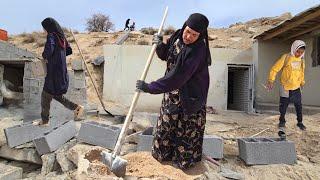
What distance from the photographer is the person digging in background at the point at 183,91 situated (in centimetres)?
367

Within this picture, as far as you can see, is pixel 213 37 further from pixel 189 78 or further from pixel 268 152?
pixel 189 78

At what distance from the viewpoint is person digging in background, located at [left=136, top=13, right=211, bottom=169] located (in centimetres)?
367

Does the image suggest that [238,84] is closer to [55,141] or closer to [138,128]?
[138,128]

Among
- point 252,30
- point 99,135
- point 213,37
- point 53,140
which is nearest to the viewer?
point 99,135

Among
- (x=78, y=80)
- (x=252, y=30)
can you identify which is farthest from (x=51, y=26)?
(x=252, y=30)

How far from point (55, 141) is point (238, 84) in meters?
9.00

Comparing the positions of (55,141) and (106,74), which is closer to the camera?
(55,141)

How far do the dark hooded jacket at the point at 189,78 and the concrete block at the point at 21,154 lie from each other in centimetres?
378

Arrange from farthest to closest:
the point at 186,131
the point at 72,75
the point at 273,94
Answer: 1. the point at 273,94
2. the point at 72,75
3. the point at 186,131

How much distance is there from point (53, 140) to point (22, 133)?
0.71 meters

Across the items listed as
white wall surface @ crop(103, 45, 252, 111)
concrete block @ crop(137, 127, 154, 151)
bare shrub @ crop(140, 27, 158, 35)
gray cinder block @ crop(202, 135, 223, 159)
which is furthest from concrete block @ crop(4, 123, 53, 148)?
bare shrub @ crop(140, 27, 158, 35)

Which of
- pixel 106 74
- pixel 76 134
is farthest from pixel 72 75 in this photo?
pixel 106 74

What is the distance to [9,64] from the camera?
973 centimetres

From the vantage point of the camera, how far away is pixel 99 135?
6.07 meters
